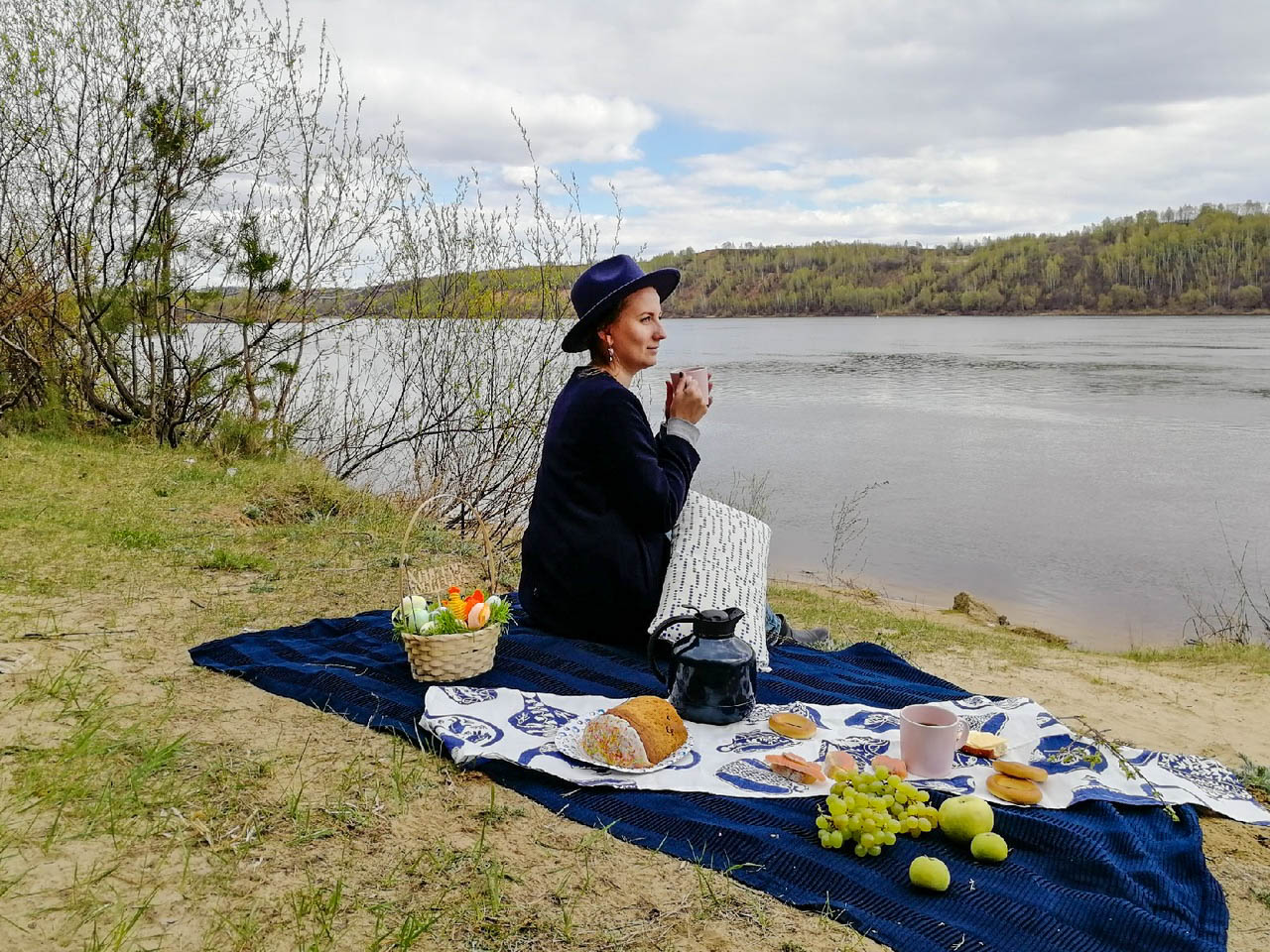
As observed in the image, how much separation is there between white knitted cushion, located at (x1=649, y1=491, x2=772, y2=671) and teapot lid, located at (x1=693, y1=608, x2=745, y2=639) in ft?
0.97

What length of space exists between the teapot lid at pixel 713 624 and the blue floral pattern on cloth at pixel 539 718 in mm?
515

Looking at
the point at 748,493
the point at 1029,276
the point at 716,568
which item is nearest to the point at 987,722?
the point at 716,568

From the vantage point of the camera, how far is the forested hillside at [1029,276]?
69.8m

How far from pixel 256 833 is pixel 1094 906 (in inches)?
76.7

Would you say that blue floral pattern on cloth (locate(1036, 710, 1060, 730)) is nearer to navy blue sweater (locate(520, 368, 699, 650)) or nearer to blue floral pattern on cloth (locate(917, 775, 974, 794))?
blue floral pattern on cloth (locate(917, 775, 974, 794))

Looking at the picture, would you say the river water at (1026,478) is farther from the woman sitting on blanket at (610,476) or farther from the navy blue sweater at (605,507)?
the navy blue sweater at (605,507)

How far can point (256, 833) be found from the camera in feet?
7.56

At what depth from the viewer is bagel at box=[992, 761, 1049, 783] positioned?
2740mm

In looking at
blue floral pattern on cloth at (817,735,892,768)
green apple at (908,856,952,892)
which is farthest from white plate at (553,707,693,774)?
green apple at (908,856,952,892)

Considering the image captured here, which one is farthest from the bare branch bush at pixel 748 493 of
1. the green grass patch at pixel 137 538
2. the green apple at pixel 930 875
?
the green apple at pixel 930 875

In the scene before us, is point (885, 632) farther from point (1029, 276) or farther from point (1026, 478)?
point (1029, 276)

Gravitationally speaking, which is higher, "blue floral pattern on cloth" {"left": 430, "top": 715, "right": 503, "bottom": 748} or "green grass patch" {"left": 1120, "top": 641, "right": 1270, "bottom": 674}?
"blue floral pattern on cloth" {"left": 430, "top": 715, "right": 503, "bottom": 748}

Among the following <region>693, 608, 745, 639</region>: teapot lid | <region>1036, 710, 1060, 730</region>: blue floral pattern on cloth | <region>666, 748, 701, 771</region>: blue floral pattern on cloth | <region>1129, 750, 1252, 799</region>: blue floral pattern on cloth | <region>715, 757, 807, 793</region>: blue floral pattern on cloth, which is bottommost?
<region>1129, 750, 1252, 799</region>: blue floral pattern on cloth

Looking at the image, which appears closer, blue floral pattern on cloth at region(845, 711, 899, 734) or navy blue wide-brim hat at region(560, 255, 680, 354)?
blue floral pattern on cloth at region(845, 711, 899, 734)
